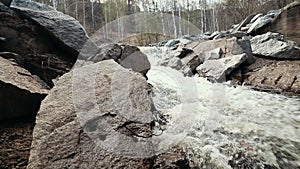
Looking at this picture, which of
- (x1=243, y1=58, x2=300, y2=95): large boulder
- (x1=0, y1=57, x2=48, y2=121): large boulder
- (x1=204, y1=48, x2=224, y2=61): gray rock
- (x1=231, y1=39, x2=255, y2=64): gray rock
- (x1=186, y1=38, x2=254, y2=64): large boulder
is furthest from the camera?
(x1=204, y1=48, x2=224, y2=61): gray rock

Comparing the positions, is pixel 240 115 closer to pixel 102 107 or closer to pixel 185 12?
pixel 102 107

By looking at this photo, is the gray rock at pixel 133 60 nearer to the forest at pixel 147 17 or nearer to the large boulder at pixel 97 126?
the large boulder at pixel 97 126

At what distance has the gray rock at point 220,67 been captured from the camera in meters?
5.36

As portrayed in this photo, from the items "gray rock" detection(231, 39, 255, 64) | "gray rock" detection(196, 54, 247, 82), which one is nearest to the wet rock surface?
"gray rock" detection(196, 54, 247, 82)

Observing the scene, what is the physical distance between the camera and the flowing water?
2199mm

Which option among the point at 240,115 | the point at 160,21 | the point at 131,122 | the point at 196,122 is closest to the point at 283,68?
the point at 240,115

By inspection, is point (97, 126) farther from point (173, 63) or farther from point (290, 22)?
point (290, 22)

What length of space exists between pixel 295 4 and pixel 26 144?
6514mm

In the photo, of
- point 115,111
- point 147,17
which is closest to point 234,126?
point 115,111

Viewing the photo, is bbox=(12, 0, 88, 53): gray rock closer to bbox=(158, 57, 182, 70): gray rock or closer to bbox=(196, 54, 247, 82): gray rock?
bbox=(196, 54, 247, 82): gray rock

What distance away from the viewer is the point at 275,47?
5422 mm

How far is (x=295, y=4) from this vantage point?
224 inches

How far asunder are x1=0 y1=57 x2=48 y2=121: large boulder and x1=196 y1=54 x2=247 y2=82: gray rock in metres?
4.01

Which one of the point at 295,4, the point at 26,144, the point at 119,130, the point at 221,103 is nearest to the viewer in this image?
the point at 119,130
